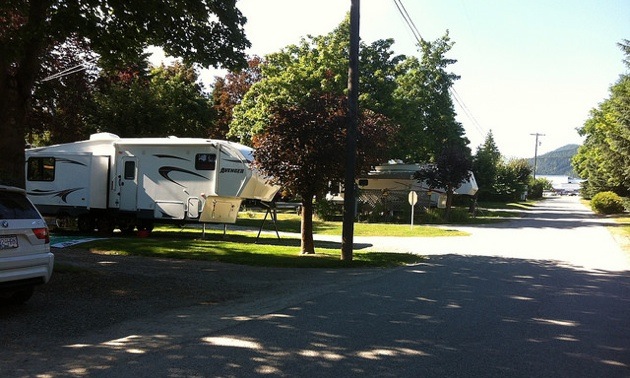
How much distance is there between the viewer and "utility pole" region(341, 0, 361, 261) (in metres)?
13.3

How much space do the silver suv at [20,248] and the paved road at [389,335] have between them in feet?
4.56

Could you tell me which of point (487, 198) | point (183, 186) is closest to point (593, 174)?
point (487, 198)

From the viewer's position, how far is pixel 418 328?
6.91 metres

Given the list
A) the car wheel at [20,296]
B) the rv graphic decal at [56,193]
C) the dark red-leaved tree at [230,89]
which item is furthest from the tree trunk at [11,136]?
the dark red-leaved tree at [230,89]

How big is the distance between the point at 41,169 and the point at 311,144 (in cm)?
1131

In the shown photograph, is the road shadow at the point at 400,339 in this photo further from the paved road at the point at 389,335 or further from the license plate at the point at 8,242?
the license plate at the point at 8,242

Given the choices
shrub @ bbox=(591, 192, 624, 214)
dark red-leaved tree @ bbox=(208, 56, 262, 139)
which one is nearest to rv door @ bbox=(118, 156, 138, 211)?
dark red-leaved tree @ bbox=(208, 56, 262, 139)

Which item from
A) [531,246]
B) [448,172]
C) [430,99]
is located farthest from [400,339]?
[430,99]

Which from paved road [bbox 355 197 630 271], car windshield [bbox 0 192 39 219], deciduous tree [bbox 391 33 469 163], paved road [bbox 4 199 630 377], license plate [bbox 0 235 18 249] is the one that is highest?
deciduous tree [bbox 391 33 469 163]

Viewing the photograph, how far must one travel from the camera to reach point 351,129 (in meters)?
13.4

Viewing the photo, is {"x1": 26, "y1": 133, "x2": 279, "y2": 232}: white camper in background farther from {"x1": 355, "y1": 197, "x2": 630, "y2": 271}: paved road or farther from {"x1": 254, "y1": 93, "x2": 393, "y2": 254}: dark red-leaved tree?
{"x1": 355, "y1": 197, "x2": 630, "y2": 271}: paved road

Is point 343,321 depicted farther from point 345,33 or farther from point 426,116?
point 426,116

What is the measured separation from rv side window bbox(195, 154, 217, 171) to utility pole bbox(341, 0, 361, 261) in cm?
634

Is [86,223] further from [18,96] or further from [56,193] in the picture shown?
[18,96]
